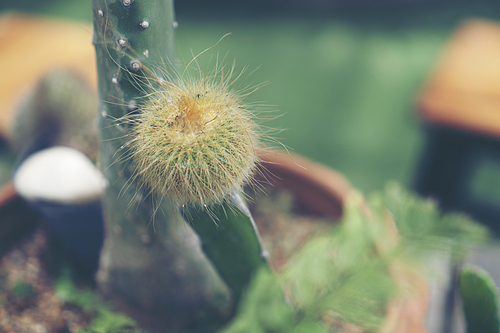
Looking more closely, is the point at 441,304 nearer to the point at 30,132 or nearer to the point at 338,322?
the point at 338,322

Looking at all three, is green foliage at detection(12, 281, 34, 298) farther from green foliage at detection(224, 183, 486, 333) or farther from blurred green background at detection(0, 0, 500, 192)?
blurred green background at detection(0, 0, 500, 192)

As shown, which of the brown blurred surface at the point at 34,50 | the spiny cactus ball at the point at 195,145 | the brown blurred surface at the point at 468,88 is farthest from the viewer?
the brown blurred surface at the point at 34,50

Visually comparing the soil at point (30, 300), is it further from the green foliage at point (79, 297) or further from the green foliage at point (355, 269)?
the green foliage at point (355, 269)

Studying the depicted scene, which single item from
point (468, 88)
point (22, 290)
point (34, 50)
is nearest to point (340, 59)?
point (468, 88)

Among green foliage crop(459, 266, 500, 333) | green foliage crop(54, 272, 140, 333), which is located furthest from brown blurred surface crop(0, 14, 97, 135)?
green foliage crop(459, 266, 500, 333)

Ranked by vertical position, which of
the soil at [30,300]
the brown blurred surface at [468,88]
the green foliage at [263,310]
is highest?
the brown blurred surface at [468,88]

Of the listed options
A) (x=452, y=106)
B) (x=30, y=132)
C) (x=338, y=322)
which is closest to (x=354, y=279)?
(x=338, y=322)

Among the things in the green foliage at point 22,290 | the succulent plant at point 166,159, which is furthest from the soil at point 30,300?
the succulent plant at point 166,159
